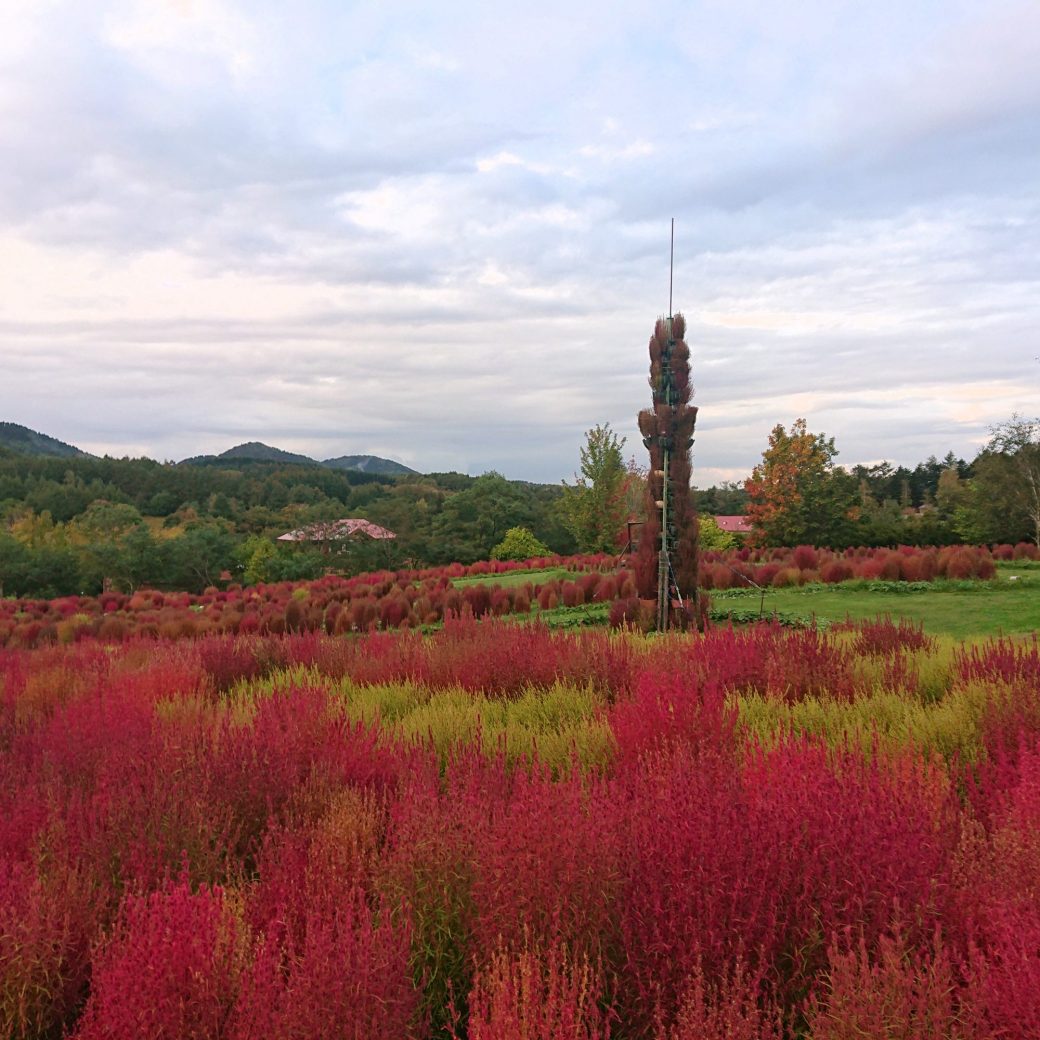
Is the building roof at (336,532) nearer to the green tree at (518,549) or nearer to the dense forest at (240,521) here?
the dense forest at (240,521)

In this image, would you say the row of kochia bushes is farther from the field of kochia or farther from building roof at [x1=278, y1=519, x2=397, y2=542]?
building roof at [x1=278, y1=519, x2=397, y2=542]

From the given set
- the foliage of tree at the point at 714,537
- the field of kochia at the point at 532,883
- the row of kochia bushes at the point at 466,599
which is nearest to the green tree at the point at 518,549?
the foliage of tree at the point at 714,537

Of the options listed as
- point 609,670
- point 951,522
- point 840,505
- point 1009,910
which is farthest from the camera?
point 951,522

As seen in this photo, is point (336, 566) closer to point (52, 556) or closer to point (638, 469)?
point (52, 556)

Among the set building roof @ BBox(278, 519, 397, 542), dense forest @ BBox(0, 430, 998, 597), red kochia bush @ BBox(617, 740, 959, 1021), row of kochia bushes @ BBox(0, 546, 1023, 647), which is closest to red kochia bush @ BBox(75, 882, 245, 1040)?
red kochia bush @ BBox(617, 740, 959, 1021)

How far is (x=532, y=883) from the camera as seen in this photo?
2307mm

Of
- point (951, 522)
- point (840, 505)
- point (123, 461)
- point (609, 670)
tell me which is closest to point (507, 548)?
point (840, 505)

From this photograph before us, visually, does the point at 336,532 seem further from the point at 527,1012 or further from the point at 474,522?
the point at 527,1012

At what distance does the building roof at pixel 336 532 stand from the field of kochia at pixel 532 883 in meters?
43.8

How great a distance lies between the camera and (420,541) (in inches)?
1957

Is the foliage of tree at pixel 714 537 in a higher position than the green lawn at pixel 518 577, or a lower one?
higher

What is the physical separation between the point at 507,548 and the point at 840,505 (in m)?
17.4

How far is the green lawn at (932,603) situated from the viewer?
405 inches

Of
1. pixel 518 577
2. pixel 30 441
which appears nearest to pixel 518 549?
pixel 518 577
